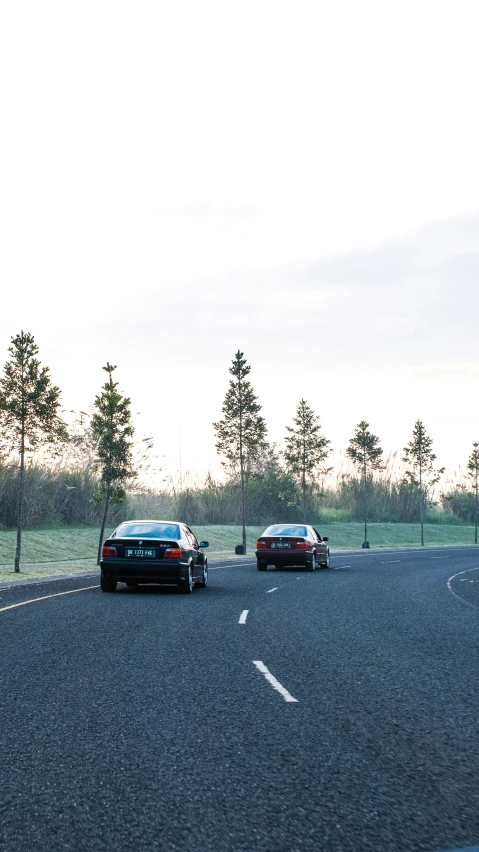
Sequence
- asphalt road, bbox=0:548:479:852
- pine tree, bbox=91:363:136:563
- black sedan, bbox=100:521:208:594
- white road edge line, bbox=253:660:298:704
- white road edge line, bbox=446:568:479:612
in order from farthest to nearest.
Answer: pine tree, bbox=91:363:136:563 → black sedan, bbox=100:521:208:594 → white road edge line, bbox=446:568:479:612 → white road edge line, bbox=253:660:298:704 → asphalt road, bbox=0:548:479:852

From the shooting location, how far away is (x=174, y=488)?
59781 mm

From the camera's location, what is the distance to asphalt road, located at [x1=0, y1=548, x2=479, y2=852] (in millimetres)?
4391

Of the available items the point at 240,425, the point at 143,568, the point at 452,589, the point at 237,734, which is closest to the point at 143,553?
the point at 143,568

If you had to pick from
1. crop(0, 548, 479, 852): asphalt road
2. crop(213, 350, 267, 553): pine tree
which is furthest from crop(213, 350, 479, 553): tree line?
crop(0, 548, 479, 852): asphalt road

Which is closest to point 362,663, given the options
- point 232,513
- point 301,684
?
point 301,684

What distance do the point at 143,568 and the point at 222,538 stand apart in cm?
3344

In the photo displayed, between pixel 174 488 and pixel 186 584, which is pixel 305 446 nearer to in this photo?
pixel 174 488

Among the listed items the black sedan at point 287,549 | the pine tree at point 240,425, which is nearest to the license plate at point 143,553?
the black sedan at point 287,549

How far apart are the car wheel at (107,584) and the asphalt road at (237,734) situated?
524cm

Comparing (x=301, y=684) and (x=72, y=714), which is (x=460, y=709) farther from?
(x=72, y=714)

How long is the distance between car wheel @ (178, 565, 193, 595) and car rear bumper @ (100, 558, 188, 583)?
0.23 meters

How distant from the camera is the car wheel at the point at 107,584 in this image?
19.2 meters

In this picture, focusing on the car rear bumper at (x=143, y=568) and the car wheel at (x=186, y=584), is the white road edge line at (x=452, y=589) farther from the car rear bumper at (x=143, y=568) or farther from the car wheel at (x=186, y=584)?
the car rear bumper at (x=143, y=568)

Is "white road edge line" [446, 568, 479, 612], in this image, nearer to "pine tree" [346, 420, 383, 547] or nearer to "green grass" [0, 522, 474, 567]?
"green grass" [0, 522, 474, 567]
